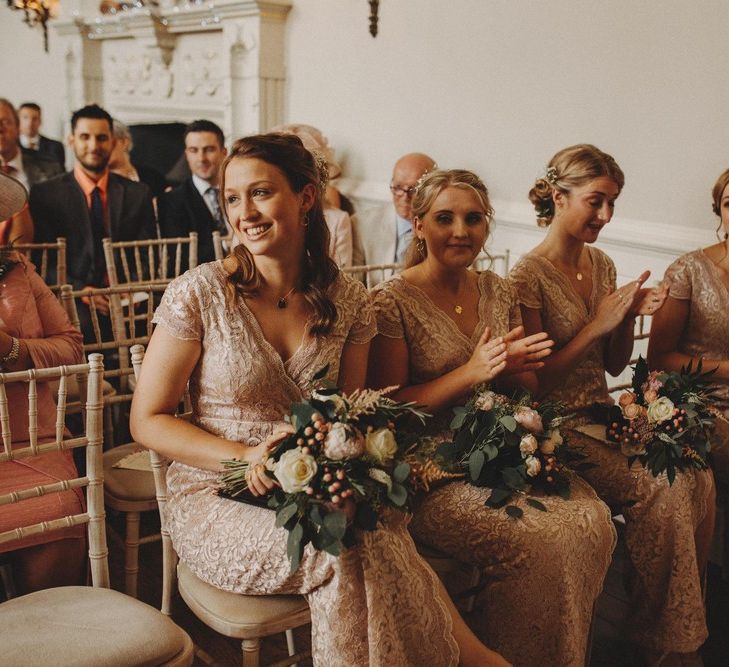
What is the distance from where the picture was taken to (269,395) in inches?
77.0

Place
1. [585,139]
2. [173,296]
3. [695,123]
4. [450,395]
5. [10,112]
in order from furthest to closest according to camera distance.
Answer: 1. [10,112]
2. [585,139]
3. [695,123]
4. [450,395]
5. [173,296]

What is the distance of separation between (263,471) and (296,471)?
0.12m

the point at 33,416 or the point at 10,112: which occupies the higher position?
the point at 10,112

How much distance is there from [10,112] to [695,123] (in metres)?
4.36

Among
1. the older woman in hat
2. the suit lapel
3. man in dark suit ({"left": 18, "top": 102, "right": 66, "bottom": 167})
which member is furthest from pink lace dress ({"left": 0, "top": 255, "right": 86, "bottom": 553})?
man in dark suit ({"left": 18, "top": 102, "right": 66, "bottom": 167})

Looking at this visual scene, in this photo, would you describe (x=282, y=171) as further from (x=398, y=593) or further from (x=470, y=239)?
(x=398, y=593)

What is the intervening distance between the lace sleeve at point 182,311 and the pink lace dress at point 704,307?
5.27 ft

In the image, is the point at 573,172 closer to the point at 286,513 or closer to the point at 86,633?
the point at 286,513

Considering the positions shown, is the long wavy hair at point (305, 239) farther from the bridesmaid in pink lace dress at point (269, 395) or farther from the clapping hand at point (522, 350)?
the clapping hand at point (522, 350)

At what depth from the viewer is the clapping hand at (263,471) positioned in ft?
5.42

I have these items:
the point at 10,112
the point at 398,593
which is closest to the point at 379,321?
the point at 398,593

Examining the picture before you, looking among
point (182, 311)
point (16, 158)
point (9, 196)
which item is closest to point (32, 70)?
point (16, 158)

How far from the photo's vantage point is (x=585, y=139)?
149 inches

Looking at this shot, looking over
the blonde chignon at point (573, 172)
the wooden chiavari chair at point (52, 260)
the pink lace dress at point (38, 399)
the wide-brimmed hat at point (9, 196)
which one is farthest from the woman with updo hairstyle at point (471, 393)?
the wooden chiavari chair at point (52, 260)
